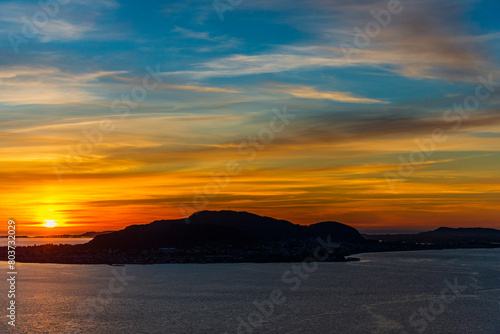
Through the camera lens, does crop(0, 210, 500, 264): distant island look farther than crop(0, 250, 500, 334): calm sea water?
Yes

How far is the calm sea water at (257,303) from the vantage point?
1711 inches

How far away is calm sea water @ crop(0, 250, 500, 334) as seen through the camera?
4347 cm

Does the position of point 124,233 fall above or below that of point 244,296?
above

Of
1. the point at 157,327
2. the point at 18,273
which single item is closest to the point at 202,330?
the point at 157,327

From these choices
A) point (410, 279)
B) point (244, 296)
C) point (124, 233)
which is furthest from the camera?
point (124, 233)

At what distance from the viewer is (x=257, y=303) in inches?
2162

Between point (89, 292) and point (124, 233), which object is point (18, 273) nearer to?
point (89, 292)

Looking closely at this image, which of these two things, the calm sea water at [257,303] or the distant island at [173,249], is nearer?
the calm sea water at [257,303]

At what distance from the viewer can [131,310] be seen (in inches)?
2013

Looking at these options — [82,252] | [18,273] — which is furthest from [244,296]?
[82,252]

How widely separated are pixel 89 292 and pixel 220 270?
1316 inches

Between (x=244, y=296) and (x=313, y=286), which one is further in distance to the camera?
(x=313, y=286)

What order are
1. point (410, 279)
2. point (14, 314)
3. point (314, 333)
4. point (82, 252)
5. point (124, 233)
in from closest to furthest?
1. point (314, 333)
2. point (14, 314)
3. point (410, 279)
4. point (82, 252)
5. point (124, 233)

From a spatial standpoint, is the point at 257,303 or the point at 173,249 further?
the point at 173,249
